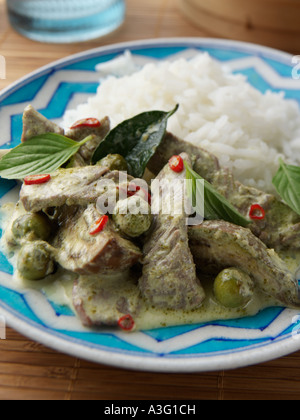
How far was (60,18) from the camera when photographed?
20.7ft

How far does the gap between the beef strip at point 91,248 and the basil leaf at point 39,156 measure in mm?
399

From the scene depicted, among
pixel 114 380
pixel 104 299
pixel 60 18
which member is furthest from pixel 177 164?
pixel 60 18

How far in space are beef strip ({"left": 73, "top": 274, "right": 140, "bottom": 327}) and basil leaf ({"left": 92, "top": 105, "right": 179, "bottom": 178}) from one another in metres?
0.97

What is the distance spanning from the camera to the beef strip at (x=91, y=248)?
10.4 ft

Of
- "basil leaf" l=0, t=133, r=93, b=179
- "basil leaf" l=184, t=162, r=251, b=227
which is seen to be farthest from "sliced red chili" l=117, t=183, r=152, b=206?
"basil leaf" l=0, t=133, r=93, b=179

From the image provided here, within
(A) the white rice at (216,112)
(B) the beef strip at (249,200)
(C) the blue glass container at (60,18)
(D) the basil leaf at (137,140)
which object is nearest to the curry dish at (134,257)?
(B) the beef strip at (249,200)

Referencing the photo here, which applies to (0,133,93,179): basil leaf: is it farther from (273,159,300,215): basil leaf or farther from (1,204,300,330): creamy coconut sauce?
(273,159,300,215): basil leaf

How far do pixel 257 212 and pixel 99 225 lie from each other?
1250 millimetres

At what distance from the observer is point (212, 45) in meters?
5.87

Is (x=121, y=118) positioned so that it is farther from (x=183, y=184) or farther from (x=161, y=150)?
(x=183, y=184)

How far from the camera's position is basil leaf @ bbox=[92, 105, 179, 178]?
4.02m

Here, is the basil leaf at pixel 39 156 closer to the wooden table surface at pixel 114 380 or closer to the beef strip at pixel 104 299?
the beef strip at pixel 104 299

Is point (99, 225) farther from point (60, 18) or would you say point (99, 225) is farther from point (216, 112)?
A: point (60, 18)

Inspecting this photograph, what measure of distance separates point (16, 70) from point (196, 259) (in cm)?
360
